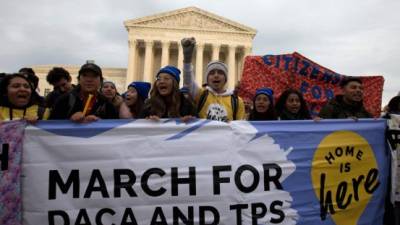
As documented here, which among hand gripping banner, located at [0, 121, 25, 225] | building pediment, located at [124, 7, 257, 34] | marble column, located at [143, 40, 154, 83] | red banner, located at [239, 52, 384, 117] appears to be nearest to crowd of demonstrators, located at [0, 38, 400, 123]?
hand gripping banner, located at [0, 121, 25, 225]

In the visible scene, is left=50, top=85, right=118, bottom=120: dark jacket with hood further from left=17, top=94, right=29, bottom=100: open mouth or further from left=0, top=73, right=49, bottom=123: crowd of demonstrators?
left=17, top=94, right=29, bottom=100: open mouth

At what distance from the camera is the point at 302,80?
6.32 meters

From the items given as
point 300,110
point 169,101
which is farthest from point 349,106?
point 169,101

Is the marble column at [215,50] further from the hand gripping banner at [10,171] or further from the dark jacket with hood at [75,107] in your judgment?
the hand gripping banner at [10,171]

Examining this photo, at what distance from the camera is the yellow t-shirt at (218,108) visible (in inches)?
175

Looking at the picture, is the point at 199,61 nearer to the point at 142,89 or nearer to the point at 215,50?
the point at 215,50

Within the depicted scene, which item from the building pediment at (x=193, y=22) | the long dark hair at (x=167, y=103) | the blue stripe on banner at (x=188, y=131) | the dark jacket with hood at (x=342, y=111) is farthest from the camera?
the building pediment at (x=193, y=22)

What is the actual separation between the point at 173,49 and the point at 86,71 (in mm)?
51213

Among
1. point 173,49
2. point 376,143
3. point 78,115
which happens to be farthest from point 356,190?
point 173,49

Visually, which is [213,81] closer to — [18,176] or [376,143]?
[376,143]

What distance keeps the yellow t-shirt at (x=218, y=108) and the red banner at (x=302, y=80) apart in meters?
1.86

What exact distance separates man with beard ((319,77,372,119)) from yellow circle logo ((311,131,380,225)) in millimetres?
653

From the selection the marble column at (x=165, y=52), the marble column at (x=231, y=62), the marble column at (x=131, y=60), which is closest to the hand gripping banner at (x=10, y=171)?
the marble column at (x=131, y=60)

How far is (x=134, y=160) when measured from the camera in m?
3.57
